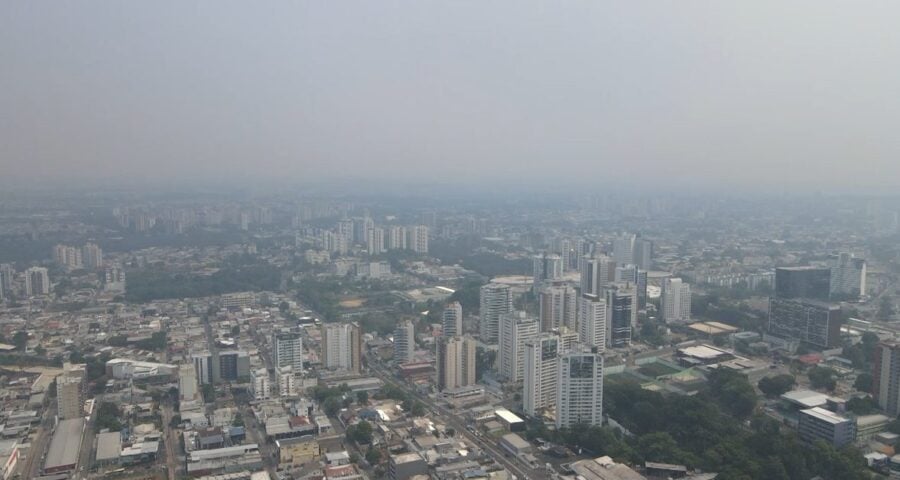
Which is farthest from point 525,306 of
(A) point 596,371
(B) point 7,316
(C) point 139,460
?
(B) point 7,316

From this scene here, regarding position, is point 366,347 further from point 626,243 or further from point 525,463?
point 626,243

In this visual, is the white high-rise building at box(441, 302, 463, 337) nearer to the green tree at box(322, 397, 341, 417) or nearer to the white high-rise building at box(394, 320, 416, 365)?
the white high-rise building at box(394, 320, 416, 365)

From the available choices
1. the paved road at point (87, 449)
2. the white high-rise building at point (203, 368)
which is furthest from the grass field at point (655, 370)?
the paved road at point (87, 449)

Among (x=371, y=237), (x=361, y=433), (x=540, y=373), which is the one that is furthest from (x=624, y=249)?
(x=361, y=433)

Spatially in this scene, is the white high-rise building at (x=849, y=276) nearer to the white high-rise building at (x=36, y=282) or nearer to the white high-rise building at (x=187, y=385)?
the white high-rise building at (x=187, y=385)

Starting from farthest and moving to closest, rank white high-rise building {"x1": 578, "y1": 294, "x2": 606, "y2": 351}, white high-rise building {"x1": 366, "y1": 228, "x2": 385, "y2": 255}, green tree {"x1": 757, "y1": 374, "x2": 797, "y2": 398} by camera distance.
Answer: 1. white high-rise building {"x1": 366, "y1": 228, "x2": 385, "y2": 255}
2. white high-rise building {"x1": 578, "y1": 294, "x2": 606, "y2": 351}
3. green tree {"x1": 757, "y1": 374, "x2": 797, "y2": 398}

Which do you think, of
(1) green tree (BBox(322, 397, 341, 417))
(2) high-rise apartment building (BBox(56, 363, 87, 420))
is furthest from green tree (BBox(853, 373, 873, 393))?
(2) high-rise apartment building (BBox(56, 363, 87, 420))
